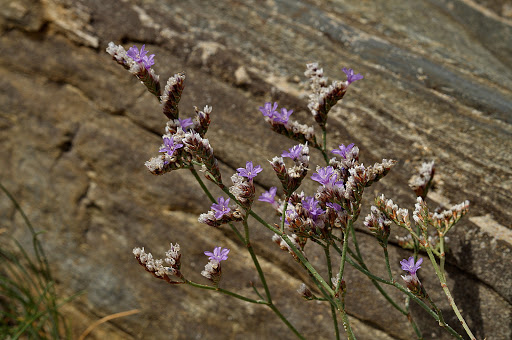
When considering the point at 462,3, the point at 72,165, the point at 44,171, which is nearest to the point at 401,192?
the point at 462,3

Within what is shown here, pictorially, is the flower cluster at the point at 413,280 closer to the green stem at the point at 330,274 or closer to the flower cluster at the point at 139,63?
the green stem at the point at 330,274

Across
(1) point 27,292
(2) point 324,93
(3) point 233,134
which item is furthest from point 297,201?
(1) point 27,292

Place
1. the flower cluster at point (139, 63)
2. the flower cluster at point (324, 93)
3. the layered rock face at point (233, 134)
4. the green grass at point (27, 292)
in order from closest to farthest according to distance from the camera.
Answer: the flower cluster at point (139, 63)
the flower cluster at point (324, 93)
the layered rock face at point (233, 134)
the green grass at point (27, 292)

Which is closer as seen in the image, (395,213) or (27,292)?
(395,213)

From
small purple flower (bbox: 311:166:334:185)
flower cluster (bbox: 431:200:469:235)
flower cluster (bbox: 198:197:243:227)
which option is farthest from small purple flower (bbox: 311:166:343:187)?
flower cluster (bbox: 431:200:469:235)

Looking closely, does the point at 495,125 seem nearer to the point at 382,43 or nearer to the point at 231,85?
the point at 382,43

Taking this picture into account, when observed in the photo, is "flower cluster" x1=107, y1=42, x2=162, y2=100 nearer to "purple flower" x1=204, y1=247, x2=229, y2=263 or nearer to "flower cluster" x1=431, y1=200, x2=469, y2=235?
"purple flower" x1=204, y1=247, x2=229, y2=263

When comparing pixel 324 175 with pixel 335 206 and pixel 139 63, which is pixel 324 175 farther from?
pixel 139 63

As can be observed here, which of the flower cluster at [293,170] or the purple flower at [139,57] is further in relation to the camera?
the purple flower at [139,57]

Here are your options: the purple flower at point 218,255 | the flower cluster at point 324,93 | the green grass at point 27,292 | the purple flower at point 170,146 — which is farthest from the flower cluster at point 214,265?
the green grass at point 27,292
